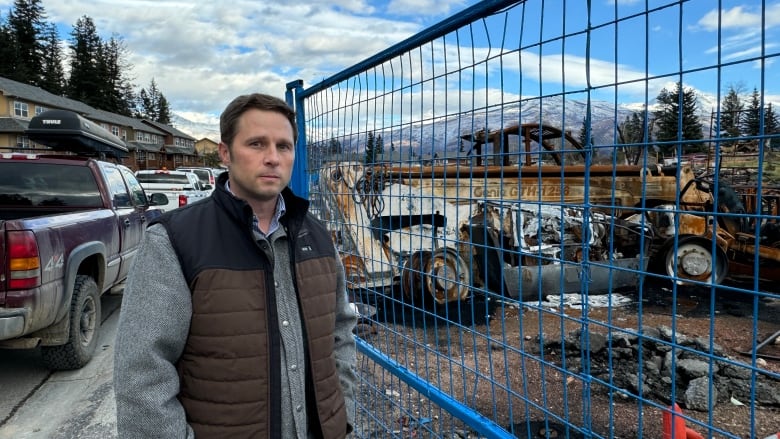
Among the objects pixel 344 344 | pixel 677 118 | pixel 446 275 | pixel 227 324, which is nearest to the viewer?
pixel 677 118

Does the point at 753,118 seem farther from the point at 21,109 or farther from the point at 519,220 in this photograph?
the point at 21,109

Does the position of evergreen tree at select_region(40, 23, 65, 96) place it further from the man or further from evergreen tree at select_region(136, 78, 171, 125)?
the man

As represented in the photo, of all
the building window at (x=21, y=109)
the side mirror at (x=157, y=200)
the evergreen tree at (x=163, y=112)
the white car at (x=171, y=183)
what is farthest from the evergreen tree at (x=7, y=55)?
the side mirror at (x=157, y=200)

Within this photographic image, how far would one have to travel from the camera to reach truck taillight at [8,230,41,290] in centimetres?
376

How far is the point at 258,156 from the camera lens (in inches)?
62.5

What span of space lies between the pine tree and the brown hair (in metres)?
1.30

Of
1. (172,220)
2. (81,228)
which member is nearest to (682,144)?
(172,220)

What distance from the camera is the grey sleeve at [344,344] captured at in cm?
194

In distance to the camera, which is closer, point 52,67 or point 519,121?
point 519,121

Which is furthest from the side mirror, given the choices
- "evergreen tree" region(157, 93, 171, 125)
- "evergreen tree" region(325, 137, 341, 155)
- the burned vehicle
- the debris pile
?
"evergreen tree" region(157, 93, 171, 125)

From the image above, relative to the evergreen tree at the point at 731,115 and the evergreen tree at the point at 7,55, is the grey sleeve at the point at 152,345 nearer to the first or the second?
the evergreen tree at the point at 731,115

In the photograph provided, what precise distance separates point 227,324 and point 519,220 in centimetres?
114

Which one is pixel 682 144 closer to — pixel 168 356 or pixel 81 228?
pixel 168 356

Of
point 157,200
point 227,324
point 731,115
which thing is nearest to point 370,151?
point 227,324
